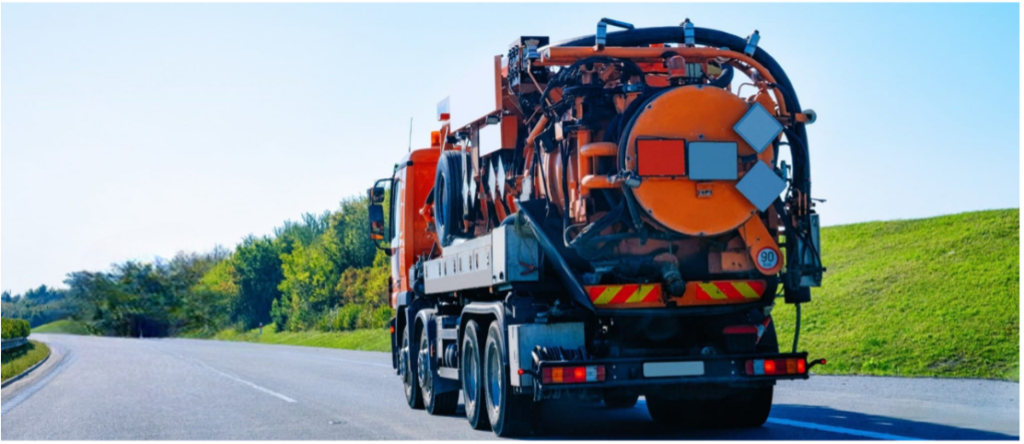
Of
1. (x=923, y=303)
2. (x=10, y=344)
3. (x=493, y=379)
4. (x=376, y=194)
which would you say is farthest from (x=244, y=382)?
(x=10, y=344)

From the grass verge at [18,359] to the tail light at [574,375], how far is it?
1725 cm

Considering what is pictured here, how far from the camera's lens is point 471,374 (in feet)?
36.2

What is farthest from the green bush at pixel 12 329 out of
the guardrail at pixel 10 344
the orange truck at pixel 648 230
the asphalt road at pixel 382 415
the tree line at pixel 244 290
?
the orange truck at pixel 648 230

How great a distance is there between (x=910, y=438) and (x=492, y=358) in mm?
3604

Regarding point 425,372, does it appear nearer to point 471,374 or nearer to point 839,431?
point 471,374

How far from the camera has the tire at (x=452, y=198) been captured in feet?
40.7

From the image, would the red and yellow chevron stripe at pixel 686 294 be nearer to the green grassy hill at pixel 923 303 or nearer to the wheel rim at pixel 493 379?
the wheel rim at pixel 493 379

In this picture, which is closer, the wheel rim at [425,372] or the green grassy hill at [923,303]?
the wheel rim at [425,372]

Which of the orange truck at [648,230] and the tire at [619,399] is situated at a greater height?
the orange truck at [648,230]

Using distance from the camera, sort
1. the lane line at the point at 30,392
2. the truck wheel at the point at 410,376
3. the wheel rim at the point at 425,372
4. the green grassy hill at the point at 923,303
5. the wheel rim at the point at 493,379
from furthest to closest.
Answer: the green grassy hill at the point at 923,303, the lane line at the point at 30,392, the truck wheel at the point at 410,376, the wheel rim at the point at 425,372, the wheel rim at the point at 493,379

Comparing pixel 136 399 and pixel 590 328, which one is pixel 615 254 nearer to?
pixel 590 328

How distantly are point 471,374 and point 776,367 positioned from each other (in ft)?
10.2

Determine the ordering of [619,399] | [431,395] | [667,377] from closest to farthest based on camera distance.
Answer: [667,377], [619,399], [431,395]

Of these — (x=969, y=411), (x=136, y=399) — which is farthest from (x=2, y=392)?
(x=969, y=411)
